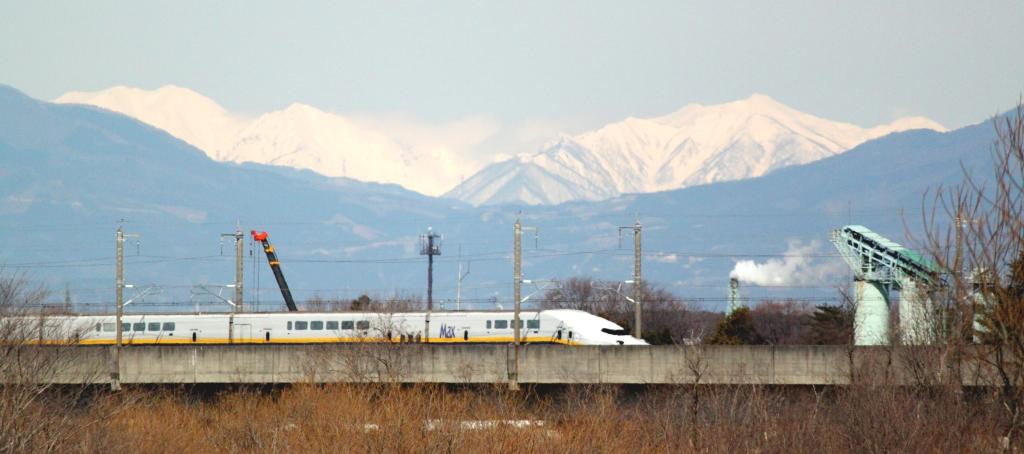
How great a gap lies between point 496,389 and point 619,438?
8550 millimetres

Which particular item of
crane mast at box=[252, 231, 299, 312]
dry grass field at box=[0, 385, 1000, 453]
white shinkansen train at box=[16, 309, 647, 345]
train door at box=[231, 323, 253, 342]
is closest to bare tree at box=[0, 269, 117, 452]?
dry grass field at box=[0, 385, 1000, 453]

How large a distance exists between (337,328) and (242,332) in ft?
16.2

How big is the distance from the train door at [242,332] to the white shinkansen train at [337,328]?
0.05m

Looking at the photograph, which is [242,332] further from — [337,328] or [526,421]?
[526,421]

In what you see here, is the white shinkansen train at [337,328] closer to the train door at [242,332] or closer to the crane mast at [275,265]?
the train door at [242,332]

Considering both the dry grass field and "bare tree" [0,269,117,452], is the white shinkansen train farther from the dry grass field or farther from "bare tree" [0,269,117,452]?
the dry grass field

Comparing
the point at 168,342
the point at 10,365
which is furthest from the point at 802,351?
the point at 168,342

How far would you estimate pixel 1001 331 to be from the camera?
26938 mm

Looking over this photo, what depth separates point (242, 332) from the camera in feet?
241

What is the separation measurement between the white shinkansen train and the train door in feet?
0.16

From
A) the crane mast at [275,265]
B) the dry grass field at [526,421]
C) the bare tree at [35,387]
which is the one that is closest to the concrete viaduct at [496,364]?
the bare tree at [35,387]

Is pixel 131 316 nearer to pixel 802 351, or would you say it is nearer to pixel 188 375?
pixel 188 375

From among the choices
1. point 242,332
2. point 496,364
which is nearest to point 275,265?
point 242,332

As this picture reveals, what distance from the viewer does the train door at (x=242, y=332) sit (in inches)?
2891
